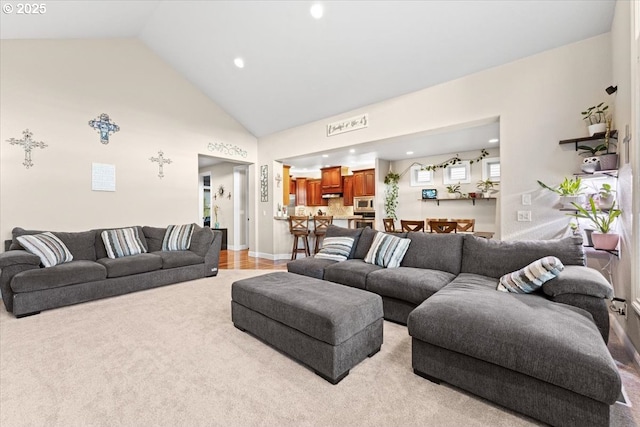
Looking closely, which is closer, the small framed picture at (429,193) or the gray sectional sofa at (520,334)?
the gray sectional sofa at (520,334)

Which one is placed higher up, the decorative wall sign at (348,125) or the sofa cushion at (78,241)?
the decorative wall sign at (348,125)

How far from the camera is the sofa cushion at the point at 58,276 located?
2898 mm

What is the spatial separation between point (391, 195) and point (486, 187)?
2.17m

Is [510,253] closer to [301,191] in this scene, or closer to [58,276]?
[58,276]

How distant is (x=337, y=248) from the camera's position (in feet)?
12.1

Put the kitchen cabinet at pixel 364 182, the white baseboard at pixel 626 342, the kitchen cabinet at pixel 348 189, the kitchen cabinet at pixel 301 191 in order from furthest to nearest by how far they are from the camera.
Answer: the kitchen cabinet at pixel 301 191 → the kitchen cabinet at pixel 348 189 → the kitchen cabinet at pixel 364 182 → the white baseboard at pixel 626 342

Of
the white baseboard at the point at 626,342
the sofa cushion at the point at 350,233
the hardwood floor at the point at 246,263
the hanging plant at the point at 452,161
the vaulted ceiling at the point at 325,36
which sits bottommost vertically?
the hardwood floor at the point at 246,263

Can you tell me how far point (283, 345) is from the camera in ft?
6.72

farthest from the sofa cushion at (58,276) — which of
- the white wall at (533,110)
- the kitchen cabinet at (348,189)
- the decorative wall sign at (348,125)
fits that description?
the kitchen cabinet at (348,189)

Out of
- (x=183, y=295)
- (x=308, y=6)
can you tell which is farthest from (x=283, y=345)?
(x=308, y=6)

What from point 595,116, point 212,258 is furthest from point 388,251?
point 212,258

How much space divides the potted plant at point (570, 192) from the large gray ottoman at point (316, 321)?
230 centimetres

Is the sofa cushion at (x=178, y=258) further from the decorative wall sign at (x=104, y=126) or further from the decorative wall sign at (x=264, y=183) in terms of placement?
the decorative wall sign at (x=264, y=183)

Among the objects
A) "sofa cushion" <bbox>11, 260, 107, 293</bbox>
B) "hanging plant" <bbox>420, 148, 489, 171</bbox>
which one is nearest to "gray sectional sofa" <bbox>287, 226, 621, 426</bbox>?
"sofa cushion" <bbox>11, 260, 107, 293</bbox>
